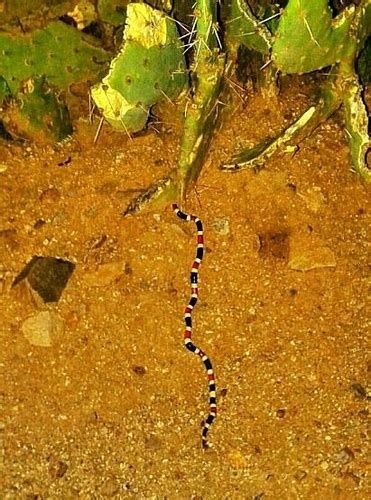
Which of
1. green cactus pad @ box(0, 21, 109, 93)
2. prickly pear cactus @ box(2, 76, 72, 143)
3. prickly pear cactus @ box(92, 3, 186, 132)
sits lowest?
prickly pear cactus @ box(2, 76, 72, 143)

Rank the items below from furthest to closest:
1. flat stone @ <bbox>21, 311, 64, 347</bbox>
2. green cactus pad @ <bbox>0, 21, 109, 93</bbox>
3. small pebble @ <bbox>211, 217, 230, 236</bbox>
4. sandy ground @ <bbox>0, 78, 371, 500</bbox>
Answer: small pebble @ <bbox>211, 217, 230, 236</bbox> → green cactus pad @ <bbox>0, 21, 109, 93</bbox> → flat stone @ <bbox>21, 311, 64, 347</bbox> → sandy ground @ <bbox>0, 78, 371, 500</bbox>

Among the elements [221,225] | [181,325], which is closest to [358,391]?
[181,325]

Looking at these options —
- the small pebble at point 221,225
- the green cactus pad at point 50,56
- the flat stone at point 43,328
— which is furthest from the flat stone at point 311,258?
the green cactus pad at point 50,56

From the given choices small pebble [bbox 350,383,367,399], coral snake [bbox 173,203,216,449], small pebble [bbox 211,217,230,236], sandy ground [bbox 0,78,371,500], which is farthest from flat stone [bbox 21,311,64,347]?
small pebble [bbox 350,383,367,399]

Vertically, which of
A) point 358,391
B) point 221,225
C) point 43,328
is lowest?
point 358,391

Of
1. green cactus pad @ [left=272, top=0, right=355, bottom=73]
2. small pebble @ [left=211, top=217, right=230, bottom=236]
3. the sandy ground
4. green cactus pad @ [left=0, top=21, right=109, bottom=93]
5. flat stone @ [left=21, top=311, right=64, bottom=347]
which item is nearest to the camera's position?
green cactus pad @ [left=272, top=0, right=355, bottom=73]

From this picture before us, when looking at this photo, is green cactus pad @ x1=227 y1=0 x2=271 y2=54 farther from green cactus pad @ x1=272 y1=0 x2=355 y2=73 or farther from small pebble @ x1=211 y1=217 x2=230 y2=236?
small pebble @ x1=211 y1=217 x2=230 y2=236

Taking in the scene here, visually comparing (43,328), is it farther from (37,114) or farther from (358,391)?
(358,391)
